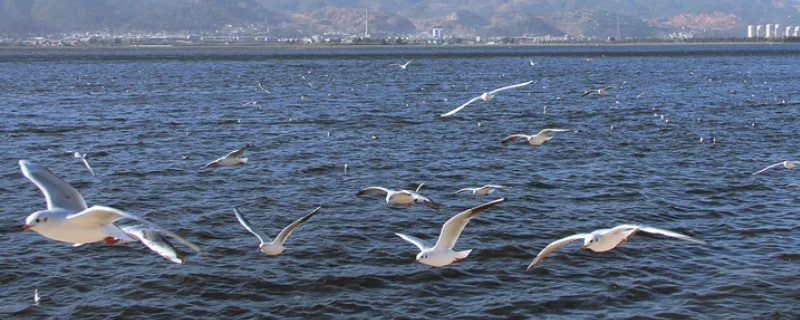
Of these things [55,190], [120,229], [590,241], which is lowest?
[590,241]

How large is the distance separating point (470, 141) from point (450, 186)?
8.06 metres

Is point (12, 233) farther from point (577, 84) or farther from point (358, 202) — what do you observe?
point (577, 84)

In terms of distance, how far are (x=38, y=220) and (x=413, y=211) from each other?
1021 centimetres

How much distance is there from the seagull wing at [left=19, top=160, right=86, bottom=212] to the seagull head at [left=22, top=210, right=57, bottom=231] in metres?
0.74

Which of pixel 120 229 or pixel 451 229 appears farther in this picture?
pixel 451 229

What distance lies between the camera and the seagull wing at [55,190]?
1134cm

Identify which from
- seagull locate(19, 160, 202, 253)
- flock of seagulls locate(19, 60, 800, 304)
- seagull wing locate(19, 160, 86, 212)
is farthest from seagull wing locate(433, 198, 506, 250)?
seagull wing locate(19, 160, 86, 212)

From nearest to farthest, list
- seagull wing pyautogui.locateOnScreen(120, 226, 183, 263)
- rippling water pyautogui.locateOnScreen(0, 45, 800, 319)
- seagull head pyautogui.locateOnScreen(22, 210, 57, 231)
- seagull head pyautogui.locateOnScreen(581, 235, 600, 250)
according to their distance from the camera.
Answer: seagull head pyautogui.locateOnScreen(22, 210, 57, 231)
seagull wing pyautogui.locateOnScreen(120, 226, 183, 263)
seagull head pyautogui.locateOnScreen(581, 235, 600, 250)
rippling water pyautogui.locateOnScreen(0, 45, 800, 319)

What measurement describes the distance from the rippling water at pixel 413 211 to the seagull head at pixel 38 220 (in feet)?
10.8

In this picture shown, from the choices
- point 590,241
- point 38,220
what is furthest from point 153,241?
point 590,241

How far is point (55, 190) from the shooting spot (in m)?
11.6

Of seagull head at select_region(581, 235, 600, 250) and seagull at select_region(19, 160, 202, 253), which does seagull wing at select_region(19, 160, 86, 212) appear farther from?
seagull head at select_region(581, 235, 600, 250)

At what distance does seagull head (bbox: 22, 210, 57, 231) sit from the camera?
10242 mm

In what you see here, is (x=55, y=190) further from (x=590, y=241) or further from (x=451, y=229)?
(x=590, y=241)
